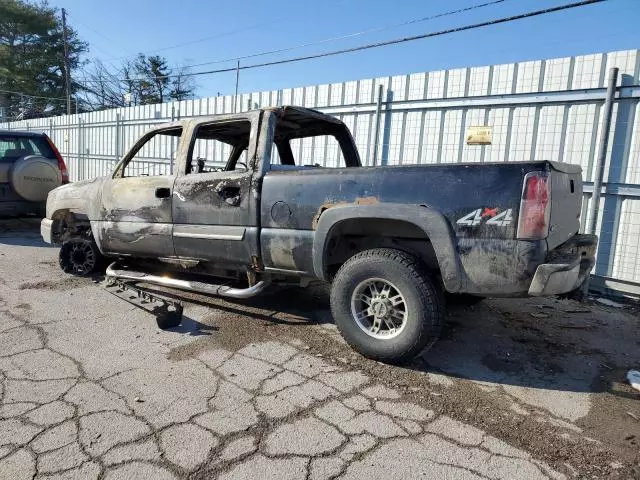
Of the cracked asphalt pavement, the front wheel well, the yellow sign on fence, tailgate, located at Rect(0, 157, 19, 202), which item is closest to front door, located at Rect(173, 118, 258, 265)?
the cracked asphalt pavement

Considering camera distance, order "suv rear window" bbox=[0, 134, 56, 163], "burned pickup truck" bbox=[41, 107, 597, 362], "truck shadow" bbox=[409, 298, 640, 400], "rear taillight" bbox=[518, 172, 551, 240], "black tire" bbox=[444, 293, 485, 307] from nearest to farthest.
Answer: "rear taillight" bbox=[518, 172, 551, 240], "burned pickup truck" bbox=[41, 107, 597, 362], "truck shadow" bbox=[409, 298, 640, 400], "black tire" bbox=[444, 293, 485, 307], "suv rear window" bbox=[0, 134, 56, 163]

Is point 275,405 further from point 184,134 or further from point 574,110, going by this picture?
point 574,110

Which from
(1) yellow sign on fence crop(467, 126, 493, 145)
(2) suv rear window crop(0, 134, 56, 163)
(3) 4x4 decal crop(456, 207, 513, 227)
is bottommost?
(3) 4x4 decal crop(456, 207, 513, 227)

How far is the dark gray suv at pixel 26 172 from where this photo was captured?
26.2 ft

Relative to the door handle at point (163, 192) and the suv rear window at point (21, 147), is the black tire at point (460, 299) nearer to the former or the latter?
the door handle at point (163, 192)

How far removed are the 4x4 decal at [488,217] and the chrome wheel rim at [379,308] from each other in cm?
72

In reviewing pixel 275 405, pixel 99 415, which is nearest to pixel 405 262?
pixel 275 405

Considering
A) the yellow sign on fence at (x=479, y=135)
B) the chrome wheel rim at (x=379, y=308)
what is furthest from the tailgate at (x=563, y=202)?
the yellow sign on fence at (x=479, y=135)

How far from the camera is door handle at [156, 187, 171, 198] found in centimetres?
448

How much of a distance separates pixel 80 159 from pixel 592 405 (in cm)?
1668

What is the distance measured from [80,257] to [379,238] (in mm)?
4168

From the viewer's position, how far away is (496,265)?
3.01 m

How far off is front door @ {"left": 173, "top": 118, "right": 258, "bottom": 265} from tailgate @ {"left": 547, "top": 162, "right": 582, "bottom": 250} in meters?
2.32

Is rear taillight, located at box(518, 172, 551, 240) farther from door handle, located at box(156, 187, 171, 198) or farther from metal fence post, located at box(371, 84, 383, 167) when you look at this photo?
metal fence post, located at box(371, 84, 383, 167)
